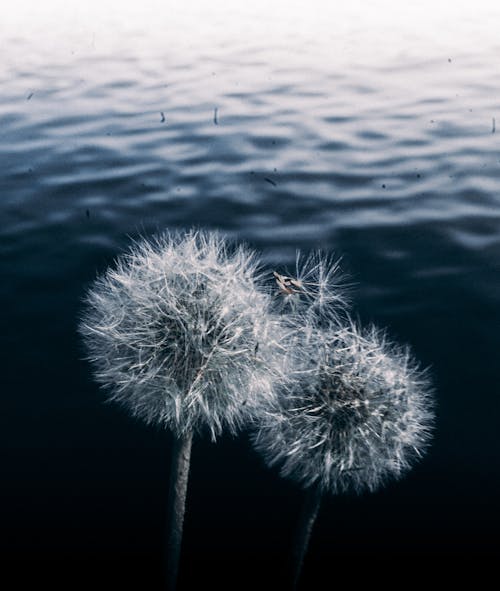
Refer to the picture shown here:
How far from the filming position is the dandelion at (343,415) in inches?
313

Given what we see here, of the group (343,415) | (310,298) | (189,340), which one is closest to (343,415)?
(343,415)

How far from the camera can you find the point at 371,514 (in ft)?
35.5

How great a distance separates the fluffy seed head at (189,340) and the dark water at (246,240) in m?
3.26

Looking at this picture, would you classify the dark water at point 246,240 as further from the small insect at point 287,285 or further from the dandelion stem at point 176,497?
the small insect at point 287,285

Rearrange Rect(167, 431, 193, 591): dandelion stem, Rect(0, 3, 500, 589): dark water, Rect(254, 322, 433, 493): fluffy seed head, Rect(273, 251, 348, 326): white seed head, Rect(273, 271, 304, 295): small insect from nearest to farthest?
1. Rect(254, 322, 433, 493): fluffy seed head
2. Rect(273, 251, 348, 326): white seed head
3. Rect(273, 271, 304, 295): small insect
4. Rect(167, 431, 193, 591): dandelion stem
5. Rect(0, 3, 500, 589): dark water

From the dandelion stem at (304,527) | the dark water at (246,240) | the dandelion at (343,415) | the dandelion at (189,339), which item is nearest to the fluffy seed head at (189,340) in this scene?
the dandelion at (189,339)

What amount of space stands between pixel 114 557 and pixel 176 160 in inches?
477

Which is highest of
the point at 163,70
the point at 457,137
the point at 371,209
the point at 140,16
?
the point at 140,16

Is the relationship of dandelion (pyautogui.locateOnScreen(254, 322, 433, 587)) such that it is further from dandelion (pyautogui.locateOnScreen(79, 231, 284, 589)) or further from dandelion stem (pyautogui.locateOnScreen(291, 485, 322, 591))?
dandelion stem (pyautogui.locateOnScreen(291, 485, 322, 591))

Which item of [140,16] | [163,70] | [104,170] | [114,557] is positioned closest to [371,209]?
[104,170]

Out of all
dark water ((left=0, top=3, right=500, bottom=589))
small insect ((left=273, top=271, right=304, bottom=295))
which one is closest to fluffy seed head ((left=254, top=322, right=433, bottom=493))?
small insect ((left=273, top=271, right=304, bottom=295))

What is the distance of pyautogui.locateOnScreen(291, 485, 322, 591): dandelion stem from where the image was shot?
8841 millimetres

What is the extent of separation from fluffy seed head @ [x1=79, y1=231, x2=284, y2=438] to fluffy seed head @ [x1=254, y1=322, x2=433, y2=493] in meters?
0.41

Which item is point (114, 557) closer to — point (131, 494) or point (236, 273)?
point (131, 494)
